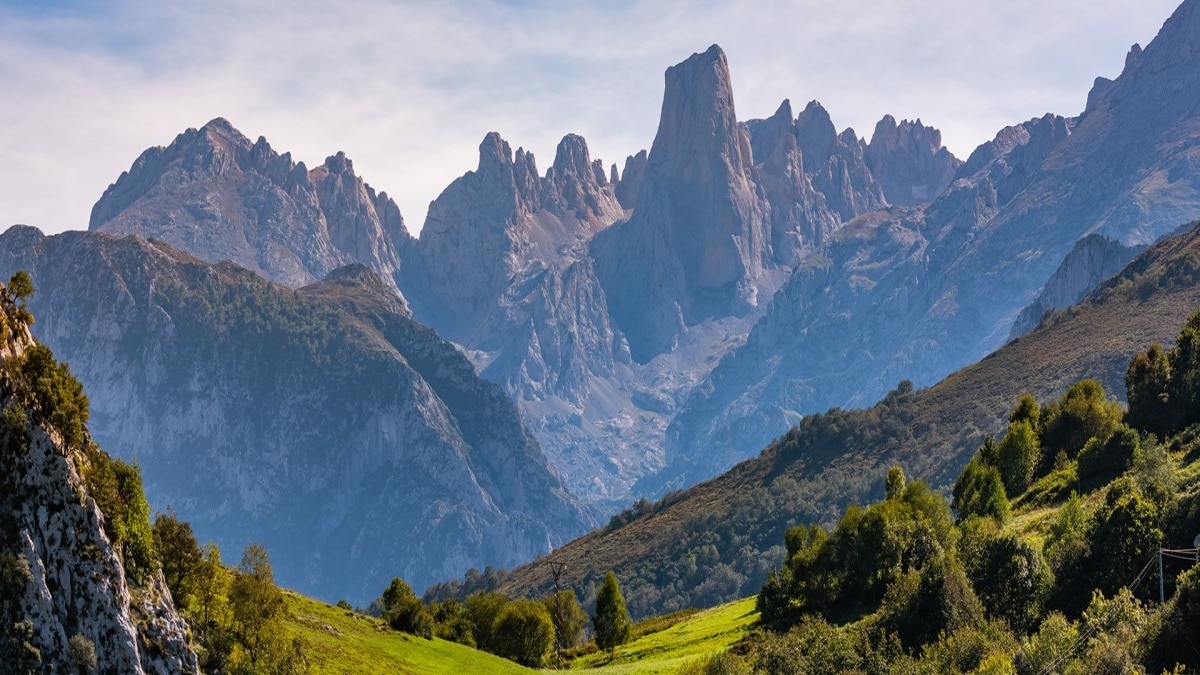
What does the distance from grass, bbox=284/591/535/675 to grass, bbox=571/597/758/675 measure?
13662 millimetres

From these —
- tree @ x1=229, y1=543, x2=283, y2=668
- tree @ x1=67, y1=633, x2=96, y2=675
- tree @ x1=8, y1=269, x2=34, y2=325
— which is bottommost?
tree @ x1=67, y1=633, x2=96, y2=675

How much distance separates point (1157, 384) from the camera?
117625mm

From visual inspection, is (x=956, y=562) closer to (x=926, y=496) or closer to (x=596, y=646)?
(x=926, y=496)

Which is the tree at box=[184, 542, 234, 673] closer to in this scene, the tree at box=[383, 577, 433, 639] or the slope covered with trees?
the tree at box=[383, 577, 433, 639]

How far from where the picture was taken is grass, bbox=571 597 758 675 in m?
94.5

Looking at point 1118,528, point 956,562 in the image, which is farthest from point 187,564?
point 1118,528

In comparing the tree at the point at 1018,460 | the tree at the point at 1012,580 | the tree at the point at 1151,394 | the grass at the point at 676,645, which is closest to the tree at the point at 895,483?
the tree at the point at 1018,460

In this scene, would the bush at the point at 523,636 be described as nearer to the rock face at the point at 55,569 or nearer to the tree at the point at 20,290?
the rock face at the point at 55,569

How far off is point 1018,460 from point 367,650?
77139 mm

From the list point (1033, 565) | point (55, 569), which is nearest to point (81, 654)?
point (55, 569)

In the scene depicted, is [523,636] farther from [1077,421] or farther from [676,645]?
[1077,421]

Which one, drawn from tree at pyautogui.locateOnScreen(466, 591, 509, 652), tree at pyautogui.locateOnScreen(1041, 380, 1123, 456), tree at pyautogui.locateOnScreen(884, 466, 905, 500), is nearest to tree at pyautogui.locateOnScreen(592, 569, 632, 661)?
tree at pyautogui.locateOnScreen(466, 591, 509, 652)

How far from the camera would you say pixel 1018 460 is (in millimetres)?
120812

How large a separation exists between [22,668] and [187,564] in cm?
1456
